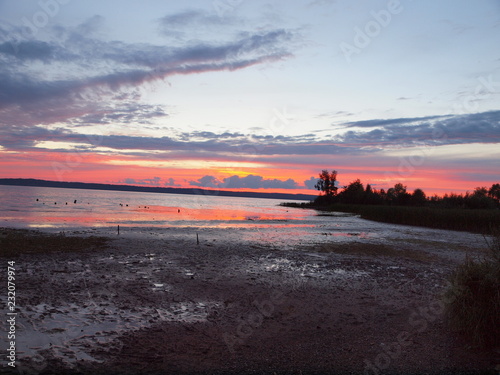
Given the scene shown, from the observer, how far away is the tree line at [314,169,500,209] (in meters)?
67.9

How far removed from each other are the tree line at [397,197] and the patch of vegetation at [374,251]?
4814cm

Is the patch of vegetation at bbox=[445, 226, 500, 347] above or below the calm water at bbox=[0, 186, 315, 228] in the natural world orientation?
above

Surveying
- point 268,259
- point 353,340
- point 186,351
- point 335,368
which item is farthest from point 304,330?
point 268,259

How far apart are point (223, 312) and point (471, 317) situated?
593 centimetres

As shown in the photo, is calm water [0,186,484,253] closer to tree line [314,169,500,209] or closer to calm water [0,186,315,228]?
calm water [0,186,315,228]

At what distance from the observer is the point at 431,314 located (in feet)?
32.0

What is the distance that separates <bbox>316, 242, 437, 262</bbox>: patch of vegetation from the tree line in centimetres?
4814

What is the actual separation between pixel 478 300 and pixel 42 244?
64.2 feet

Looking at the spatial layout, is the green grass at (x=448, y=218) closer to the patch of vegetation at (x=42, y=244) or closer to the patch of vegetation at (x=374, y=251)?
the patch of vegetation at (x=374, y=251)

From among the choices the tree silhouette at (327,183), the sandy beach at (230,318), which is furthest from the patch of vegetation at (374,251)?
the tree silhouette at (327,183)

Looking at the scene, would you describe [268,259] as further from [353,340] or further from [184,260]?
[353,340]

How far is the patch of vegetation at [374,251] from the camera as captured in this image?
20.2 metres

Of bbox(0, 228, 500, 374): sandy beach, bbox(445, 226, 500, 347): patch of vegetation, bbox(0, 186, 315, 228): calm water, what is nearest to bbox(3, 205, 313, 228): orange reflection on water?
bbox(0, 186, 315, 228): calm water

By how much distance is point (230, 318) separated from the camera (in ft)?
30.2
